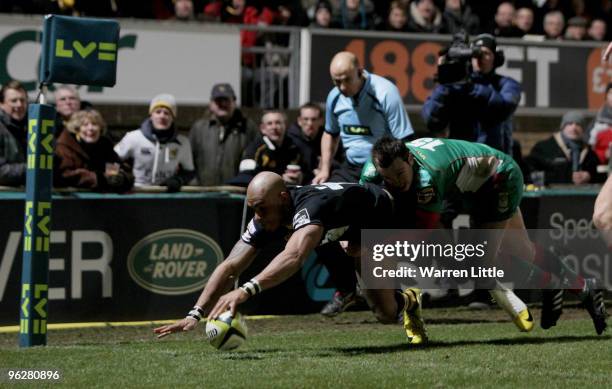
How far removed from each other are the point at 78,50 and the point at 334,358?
3.17 metres

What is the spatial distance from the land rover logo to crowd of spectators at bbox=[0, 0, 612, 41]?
477 centimetres

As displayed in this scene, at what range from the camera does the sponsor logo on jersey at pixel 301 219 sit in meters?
8.93

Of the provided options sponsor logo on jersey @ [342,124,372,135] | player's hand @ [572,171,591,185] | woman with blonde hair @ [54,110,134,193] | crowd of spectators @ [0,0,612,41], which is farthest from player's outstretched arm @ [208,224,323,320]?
crowd of spectators @ [0,0,612,41]

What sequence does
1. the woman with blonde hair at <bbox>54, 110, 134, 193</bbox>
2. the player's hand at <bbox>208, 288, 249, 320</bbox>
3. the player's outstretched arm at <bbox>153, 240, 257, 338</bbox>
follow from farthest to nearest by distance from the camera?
the woman with blonde hair at <bbox>54, 110, 134, 193</bbox>, the player's outstretched arm at <bbox>153, 240, 257, 338</bbox>, the player's hand at <bbox>208, 288, 249, 320</bbox>

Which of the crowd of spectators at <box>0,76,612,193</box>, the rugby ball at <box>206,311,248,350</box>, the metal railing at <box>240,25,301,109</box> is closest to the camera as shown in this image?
the rugby ball at <box>206,311,248,350</box>

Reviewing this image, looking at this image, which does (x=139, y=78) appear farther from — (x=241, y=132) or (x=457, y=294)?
(x=457, y=294)

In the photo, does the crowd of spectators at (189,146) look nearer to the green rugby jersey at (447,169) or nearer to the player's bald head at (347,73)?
the player's bald head at (347,73)

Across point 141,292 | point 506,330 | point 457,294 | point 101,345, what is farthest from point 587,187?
point 101,345

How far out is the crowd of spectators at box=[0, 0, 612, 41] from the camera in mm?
16781

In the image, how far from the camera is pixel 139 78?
53.5 ft

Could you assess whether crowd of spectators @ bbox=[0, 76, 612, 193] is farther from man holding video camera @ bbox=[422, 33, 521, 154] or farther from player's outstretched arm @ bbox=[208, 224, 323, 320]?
player's outstretched arm @ bbox=[208, 224, 323, 320]

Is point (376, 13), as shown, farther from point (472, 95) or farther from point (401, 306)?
point (401, 306)

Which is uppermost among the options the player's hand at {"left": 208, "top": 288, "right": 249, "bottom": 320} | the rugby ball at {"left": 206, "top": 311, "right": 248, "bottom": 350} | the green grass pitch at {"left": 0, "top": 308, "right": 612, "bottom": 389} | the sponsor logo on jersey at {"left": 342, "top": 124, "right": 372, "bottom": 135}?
the sponsor logo on jersey at {"left": 342, "top": 124, "right": 372, "bottom": 135}

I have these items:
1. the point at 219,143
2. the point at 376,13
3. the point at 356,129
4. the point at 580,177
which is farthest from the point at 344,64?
the point at 376,13
